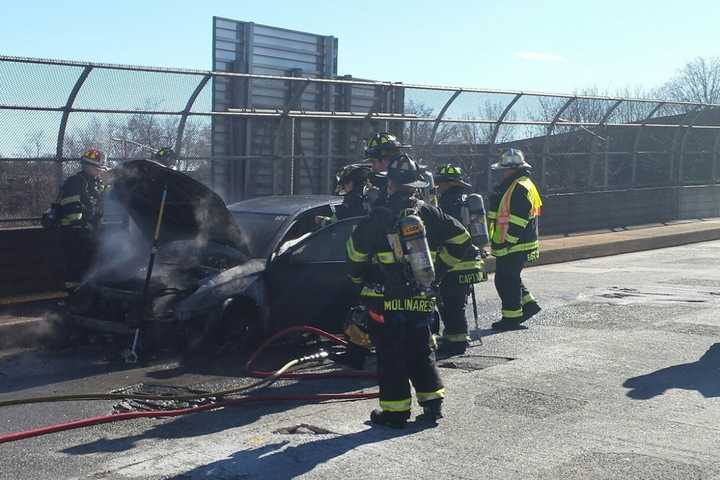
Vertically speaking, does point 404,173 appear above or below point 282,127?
below

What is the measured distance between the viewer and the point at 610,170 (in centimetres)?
2058

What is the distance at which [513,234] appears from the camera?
33.2 ft

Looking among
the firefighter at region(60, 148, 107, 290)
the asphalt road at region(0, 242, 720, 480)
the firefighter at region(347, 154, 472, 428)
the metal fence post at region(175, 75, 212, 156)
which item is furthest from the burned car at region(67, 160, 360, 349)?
the metal fence post at region(175, 75, 212, 156)

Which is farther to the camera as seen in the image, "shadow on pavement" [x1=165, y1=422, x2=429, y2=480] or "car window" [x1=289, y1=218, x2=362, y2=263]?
"car window" [x1=289, y1=218, x2=362, y2=263]

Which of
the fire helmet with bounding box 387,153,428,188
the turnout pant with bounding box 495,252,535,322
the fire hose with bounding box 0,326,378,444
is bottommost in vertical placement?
the fire hose with bounding box 0,326,378,444

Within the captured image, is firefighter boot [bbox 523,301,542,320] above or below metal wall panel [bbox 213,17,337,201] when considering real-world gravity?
below

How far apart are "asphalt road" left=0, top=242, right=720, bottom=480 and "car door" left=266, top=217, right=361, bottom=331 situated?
0.89m

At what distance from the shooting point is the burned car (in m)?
8.30

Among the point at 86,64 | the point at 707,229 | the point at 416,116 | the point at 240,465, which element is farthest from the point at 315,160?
the point at 707,229

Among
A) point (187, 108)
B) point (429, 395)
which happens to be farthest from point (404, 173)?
point (187, 108)

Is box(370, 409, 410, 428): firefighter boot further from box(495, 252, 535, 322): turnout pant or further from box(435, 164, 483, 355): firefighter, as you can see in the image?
box(495, 252, 535, 322): turnout pant

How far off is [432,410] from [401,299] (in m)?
0.75

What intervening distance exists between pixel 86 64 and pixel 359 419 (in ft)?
18.4

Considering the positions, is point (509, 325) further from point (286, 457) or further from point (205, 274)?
point (286, 457)
